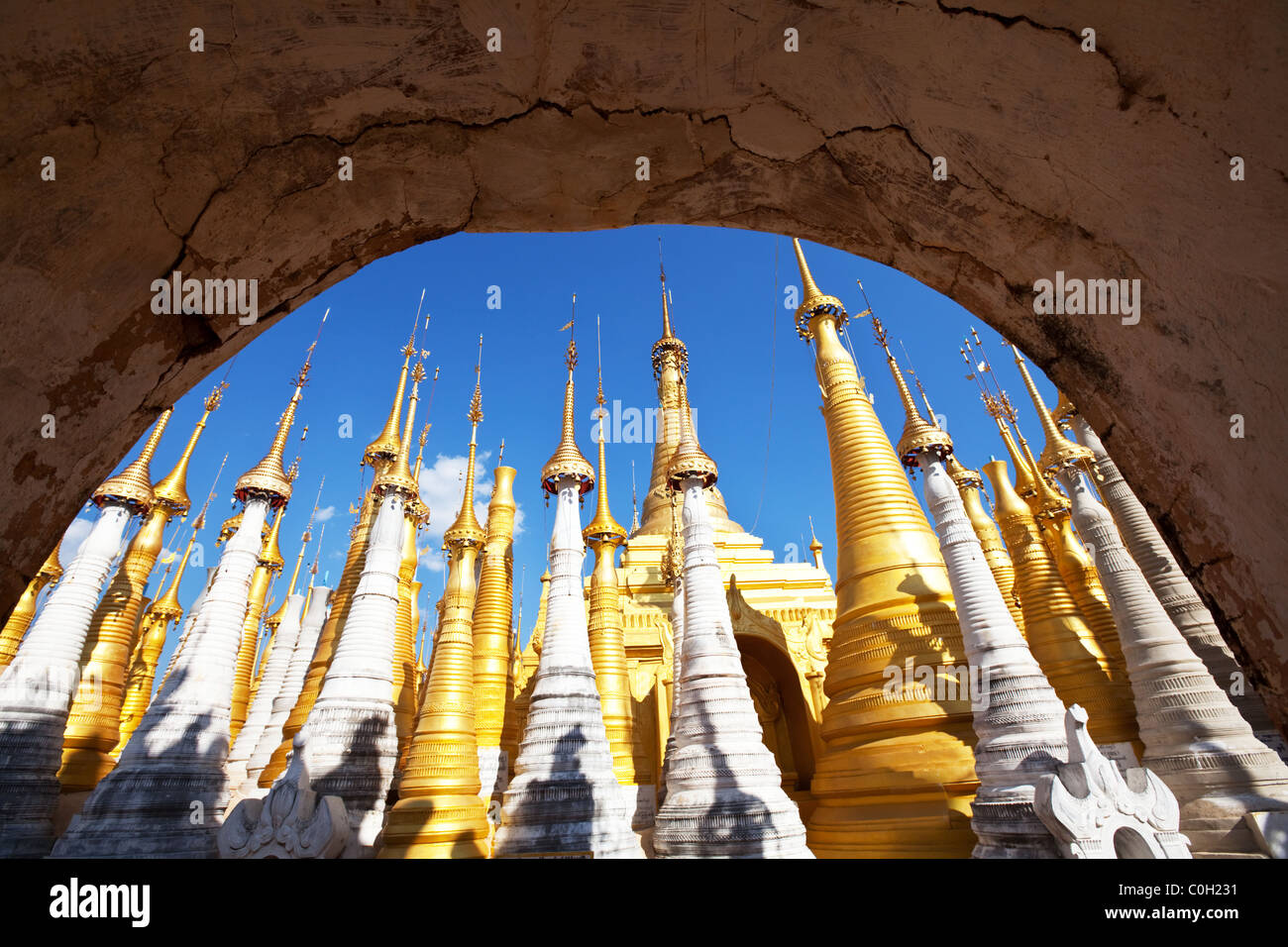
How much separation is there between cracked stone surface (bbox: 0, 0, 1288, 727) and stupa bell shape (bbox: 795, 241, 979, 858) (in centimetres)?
839

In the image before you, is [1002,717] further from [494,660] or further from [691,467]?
[494,660]

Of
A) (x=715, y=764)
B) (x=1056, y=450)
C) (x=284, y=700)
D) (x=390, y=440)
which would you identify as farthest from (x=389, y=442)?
(x=1056, y=450)

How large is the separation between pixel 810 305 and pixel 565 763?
1136 cm

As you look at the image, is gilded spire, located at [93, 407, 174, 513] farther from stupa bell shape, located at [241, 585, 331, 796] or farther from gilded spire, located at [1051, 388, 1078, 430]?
gilded spire, located at [1051, 388, 1078, 430]

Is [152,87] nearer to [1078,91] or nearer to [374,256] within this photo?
[374,256]

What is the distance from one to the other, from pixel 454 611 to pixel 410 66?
13.5m

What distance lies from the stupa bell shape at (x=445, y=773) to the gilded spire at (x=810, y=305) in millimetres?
10648

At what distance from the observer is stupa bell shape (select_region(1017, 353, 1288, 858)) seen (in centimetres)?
740

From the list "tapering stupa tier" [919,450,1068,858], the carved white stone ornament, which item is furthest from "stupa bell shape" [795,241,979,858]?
the carved white stone ornament

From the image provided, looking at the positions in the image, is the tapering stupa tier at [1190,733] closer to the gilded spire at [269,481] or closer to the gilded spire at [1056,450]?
the gilded spire at [1056,450]

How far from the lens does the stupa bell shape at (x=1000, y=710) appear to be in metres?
6.95

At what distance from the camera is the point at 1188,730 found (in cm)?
838
